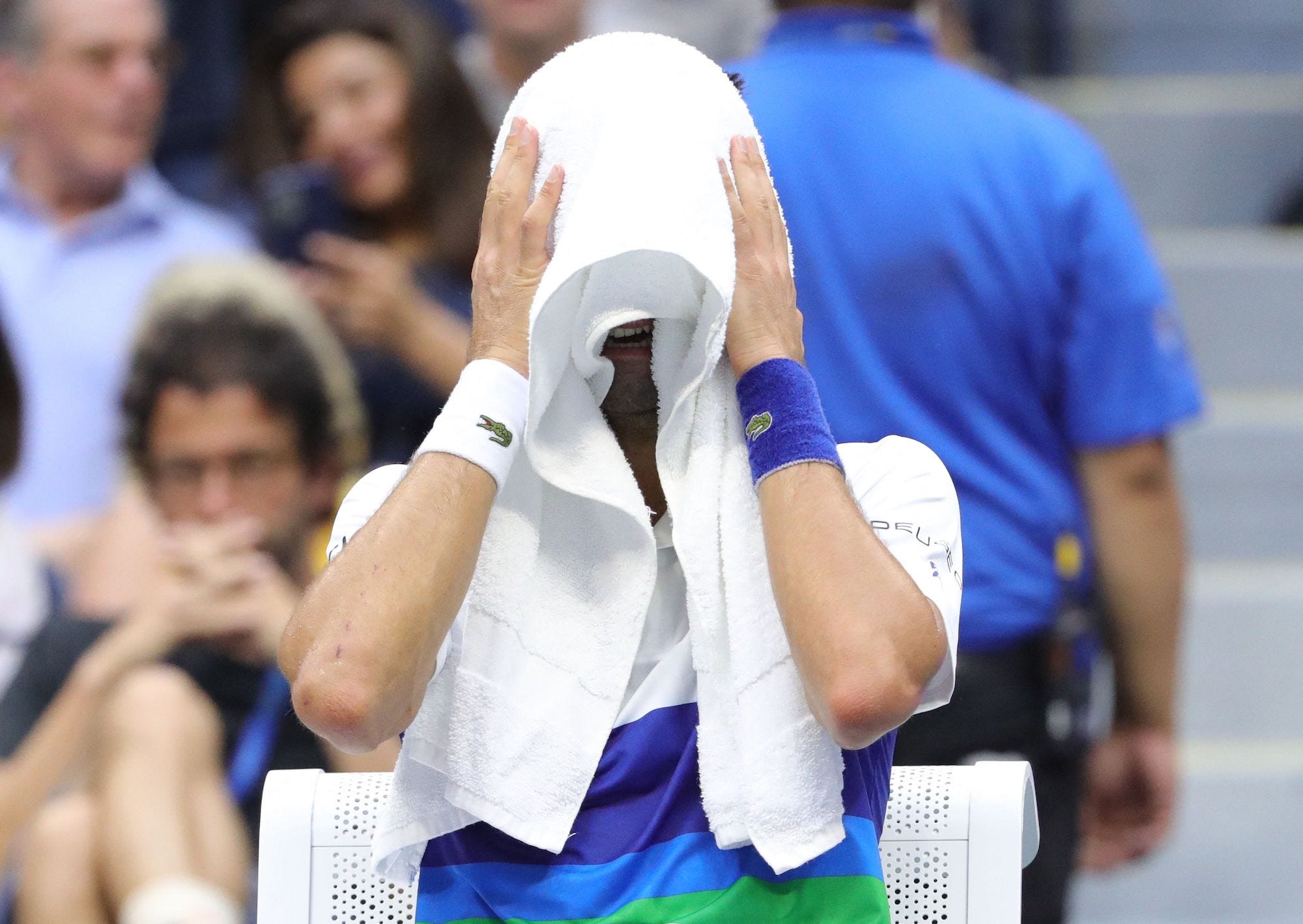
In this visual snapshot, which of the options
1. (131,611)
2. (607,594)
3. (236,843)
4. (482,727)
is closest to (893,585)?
(607,594)

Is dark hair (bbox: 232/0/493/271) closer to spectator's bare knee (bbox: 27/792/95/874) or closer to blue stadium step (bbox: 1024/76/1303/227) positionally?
spectator's bare knee (bbox: 27/792/95/874)

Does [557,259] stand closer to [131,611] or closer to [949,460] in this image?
[949,460]

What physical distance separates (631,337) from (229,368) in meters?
1.62

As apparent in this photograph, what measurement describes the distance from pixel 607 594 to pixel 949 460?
981mm

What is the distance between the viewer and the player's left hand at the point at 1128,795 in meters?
2.82

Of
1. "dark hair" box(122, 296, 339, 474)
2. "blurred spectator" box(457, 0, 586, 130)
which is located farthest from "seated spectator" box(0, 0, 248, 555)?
"blurred spectator" box(457, 0, 586, 130)

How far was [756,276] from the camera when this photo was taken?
5.61 feet

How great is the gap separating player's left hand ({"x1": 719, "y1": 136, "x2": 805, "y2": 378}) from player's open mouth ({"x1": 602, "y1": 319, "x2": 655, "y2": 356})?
0.27ft

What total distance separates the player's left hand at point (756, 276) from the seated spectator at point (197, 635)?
4.47 feet

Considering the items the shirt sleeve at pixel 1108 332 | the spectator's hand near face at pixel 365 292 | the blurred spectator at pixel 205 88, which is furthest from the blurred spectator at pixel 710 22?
the shirt sleeve at pixel 1108 332

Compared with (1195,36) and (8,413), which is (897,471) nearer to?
(8,413)

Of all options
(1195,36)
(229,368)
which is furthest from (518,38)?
(1195,36)

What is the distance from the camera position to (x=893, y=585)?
159 centimetres

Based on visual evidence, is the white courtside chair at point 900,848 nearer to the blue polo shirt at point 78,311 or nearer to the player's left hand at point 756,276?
the player's left hand at point 756,276
